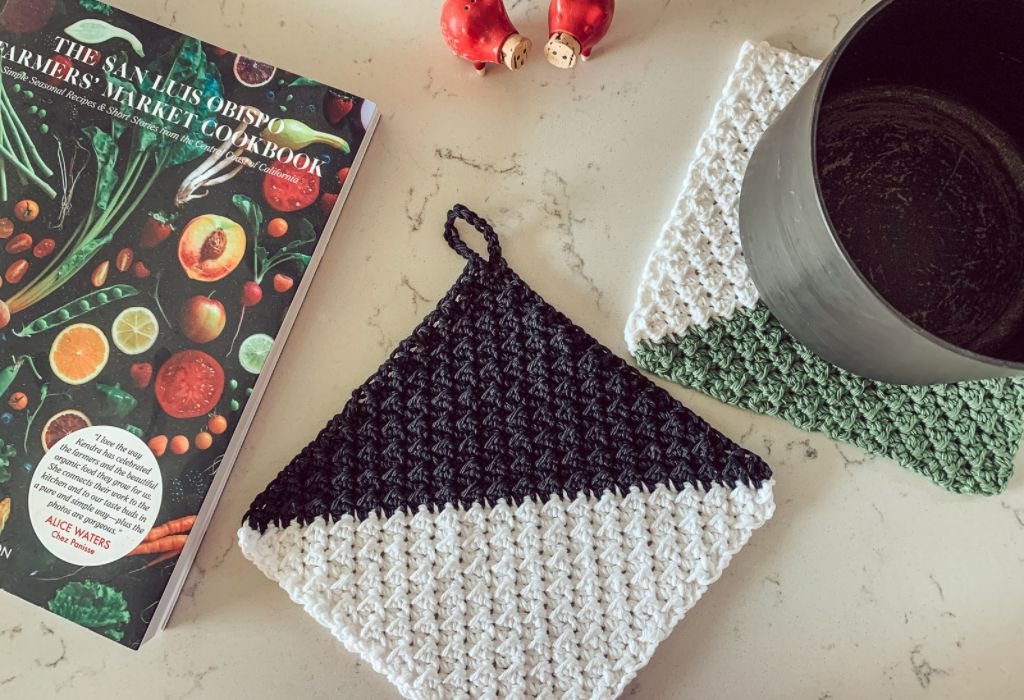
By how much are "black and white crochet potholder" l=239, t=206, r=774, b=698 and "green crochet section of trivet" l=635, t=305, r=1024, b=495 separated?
1.7 inches

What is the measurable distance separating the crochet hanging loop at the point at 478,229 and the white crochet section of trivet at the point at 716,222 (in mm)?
132

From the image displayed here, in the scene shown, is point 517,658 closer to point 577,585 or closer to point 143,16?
point 577,585

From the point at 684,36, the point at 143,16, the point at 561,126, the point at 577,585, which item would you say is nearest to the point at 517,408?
the point at 577,585

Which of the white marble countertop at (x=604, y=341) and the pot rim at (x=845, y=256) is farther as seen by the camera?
the white marble countertop at (x=604, y=341)

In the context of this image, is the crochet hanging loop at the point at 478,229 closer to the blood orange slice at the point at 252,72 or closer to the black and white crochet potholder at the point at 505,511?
the black and white crochet potholder at the point at 505,511

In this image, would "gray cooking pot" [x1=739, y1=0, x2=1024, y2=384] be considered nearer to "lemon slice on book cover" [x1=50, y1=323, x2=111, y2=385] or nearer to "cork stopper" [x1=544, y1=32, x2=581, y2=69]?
"cork stopper" [x1=544, y1=32, x2=581, y2=69]

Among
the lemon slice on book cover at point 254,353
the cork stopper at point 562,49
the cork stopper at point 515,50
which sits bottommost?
the lemon slice on book cover at point 254,353

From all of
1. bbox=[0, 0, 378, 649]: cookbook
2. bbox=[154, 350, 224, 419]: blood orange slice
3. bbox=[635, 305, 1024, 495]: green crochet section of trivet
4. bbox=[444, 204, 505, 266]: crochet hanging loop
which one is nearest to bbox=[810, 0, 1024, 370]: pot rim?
bbox=[635, 305, 1024, 495]: green crochet section of trivet

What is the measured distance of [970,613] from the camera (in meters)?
0.64

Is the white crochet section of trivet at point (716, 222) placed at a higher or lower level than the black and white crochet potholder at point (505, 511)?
higher

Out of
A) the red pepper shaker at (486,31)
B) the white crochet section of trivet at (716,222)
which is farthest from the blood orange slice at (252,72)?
the white crochet section of trivet at (716,222)

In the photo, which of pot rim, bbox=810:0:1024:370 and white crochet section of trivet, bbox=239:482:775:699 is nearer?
pot rim, bbox=810:0:1024:370

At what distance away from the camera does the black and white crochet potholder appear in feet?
1.97

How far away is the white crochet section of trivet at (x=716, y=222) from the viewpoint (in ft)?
2.09
